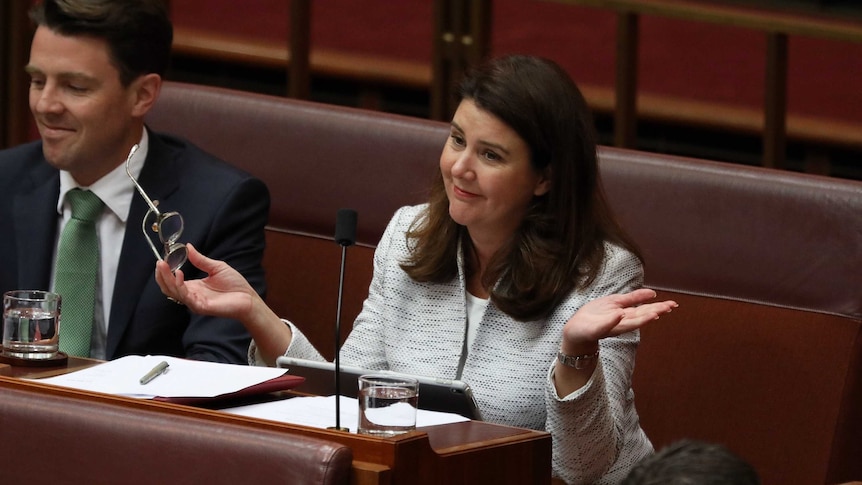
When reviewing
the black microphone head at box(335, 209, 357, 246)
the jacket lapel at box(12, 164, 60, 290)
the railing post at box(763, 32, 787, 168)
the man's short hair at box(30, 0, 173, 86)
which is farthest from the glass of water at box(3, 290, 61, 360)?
the railing post at box(763, 32, 787, 168)

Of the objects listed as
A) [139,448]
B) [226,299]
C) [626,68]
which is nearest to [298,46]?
[626,68]

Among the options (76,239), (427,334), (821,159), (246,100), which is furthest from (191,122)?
(821,159)

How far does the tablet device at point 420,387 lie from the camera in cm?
165

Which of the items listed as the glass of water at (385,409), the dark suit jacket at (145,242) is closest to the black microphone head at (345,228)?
the glass of water at (385,409)

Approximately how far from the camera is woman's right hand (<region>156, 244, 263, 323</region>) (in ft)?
6.21

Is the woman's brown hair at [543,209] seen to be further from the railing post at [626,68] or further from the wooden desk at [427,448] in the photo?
the railing post at [626,68]

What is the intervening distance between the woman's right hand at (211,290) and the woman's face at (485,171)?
1.06ft

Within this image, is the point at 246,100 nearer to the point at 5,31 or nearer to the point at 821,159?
the point at 5,31

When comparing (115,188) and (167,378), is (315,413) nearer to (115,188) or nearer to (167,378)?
(167,378)

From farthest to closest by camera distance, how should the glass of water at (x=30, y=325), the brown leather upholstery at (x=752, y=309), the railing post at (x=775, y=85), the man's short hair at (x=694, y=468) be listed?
1. the railing post at (x=775, y=85)
2. the brown leather upholstery at (x=752, y=309)
3. the glass of water at (x=30, y=325)
4. the man's short hair at (x=694, y=468)

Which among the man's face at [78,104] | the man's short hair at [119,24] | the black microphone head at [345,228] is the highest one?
the man's short hair at [119,24]

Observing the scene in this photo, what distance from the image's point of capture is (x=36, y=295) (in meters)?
1.77

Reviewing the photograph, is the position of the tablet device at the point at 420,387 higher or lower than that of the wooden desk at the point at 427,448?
higher

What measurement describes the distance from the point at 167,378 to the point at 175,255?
0.38 meters
